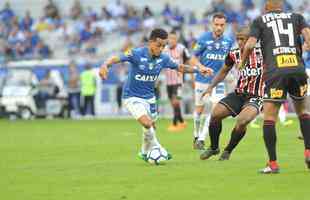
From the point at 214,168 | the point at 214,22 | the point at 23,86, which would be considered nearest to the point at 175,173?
the point at 214,168

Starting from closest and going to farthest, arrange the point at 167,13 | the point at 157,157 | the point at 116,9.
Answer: the point at 157,157, the point at 167,13, the point at 116,9

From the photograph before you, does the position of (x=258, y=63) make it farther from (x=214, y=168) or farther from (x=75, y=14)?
(x=75, y=14)

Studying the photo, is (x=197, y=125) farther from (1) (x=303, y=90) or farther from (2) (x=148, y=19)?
(2) (x=148, y=19)

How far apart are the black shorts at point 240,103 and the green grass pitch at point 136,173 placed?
0.84 metres

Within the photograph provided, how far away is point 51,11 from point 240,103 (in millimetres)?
28490

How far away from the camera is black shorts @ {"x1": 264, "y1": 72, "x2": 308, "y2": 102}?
12.2 m

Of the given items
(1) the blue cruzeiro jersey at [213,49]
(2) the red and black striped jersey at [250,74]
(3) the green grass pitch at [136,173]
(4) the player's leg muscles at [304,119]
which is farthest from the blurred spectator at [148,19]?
(4) the player's leg muscles at [304,119]

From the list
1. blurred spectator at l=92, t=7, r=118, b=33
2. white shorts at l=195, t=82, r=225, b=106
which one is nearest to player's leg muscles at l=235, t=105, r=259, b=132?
white shorts at l=195, t=82, r=225, b=106

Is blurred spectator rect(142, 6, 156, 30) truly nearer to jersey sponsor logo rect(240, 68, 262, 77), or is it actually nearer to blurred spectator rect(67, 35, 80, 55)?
blurred spectator rect(67, 35, 80, 55)

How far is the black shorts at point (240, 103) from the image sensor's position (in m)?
14.3

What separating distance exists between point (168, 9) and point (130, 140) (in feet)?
60.5

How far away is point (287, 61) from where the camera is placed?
40.1 feet

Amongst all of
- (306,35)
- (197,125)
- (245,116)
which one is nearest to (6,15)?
(197,125)

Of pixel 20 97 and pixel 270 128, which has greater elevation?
pixel 270 128
